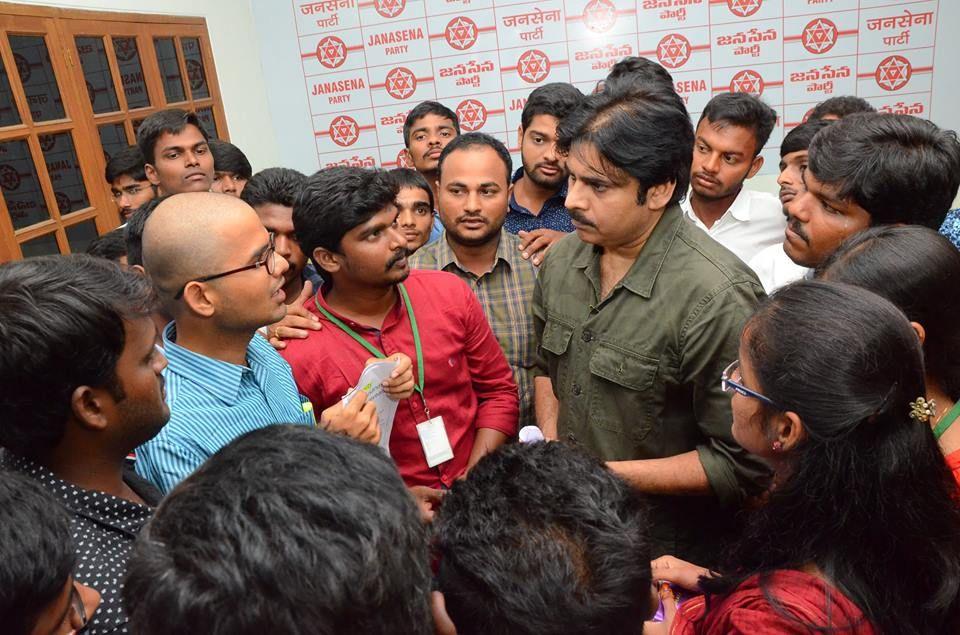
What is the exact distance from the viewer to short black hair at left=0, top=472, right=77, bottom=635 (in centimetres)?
78

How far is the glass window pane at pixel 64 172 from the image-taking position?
3365 mm

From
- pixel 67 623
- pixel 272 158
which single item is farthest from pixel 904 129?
pixel 272 158

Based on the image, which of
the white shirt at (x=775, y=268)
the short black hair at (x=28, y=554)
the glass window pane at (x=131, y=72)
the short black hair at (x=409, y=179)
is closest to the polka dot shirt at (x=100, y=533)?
the short black hair at (x=28, y=554)

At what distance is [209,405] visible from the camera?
145 cm

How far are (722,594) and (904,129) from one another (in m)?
1.36

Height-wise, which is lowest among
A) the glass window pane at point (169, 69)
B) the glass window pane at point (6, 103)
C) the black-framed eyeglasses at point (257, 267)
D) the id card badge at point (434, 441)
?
the id card badge at point (434, 441)

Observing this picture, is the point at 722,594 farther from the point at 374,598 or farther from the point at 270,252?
the point at 270,252

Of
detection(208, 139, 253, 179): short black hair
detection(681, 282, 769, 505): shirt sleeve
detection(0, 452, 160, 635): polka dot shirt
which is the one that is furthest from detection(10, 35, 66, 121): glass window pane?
detection(681, 282, 769, 505): shirt sleeve

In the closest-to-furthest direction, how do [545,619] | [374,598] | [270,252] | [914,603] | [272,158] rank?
[374,598] → [545,619] → [914,603] → [270,252] → [272,158]

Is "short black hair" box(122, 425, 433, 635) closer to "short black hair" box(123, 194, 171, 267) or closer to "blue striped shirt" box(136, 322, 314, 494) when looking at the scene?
"blue striped shirt" box(136, 322, 314, 494)

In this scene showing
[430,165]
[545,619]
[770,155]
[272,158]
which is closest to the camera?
[545,619]

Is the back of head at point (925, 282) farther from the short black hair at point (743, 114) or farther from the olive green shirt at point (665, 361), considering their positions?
the short black hair at point (743, 114)

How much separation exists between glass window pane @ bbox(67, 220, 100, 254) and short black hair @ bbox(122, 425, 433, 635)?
3337mm

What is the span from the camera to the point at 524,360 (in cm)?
233
